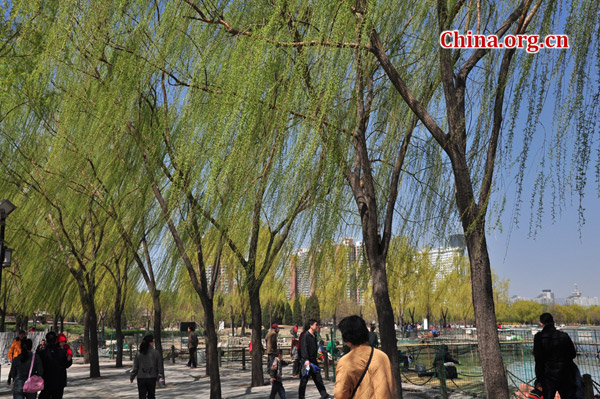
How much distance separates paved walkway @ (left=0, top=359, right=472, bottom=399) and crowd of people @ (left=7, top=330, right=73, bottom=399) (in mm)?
4450

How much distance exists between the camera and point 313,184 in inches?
272

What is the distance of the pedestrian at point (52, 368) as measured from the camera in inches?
388

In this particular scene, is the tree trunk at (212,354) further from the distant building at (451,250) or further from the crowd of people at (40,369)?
the distant building at (451,250)

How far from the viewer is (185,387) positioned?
16.2m

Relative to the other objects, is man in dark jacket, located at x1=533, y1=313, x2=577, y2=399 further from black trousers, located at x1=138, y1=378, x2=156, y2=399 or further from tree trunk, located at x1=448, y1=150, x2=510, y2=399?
black trousers, located at x1=138, y1=378, x2=156, y2=399

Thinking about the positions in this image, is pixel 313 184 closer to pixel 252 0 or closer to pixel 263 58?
pixel 263 58

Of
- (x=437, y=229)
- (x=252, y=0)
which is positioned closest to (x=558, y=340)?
(x=437, y=229)

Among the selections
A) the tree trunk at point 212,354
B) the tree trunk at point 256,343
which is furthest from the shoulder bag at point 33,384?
the tree trunk at point 256,343

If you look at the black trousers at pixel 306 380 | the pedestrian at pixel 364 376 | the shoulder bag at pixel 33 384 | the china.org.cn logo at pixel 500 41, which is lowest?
the black trousers at pixel 306 380

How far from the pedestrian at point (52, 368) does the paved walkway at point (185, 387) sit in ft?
14.4

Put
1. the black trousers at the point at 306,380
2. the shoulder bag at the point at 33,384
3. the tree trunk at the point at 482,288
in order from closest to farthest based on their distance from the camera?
the tree trunk at the point at 482,288 < the shoulder bag at the point at 33,384 < the black trousers at the point at 306,380

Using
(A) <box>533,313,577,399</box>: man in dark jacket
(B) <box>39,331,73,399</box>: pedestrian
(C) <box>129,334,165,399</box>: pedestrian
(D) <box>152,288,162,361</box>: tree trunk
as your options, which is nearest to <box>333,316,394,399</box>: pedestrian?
(A) <box>533,313,577,399</box>: man in dark jacket

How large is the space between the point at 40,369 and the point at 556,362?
25.5 feet

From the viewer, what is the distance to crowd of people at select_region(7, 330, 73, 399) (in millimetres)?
9469
